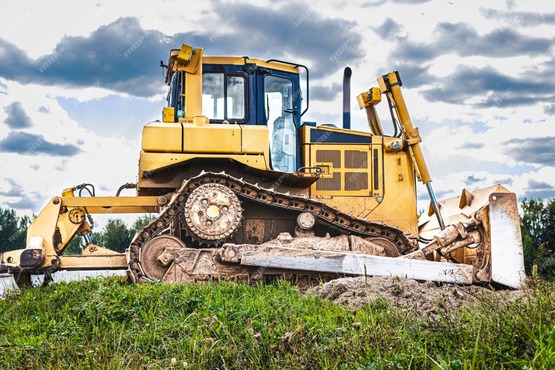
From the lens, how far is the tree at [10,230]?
34.0m

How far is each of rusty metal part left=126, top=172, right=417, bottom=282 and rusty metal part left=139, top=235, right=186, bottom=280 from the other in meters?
0.05

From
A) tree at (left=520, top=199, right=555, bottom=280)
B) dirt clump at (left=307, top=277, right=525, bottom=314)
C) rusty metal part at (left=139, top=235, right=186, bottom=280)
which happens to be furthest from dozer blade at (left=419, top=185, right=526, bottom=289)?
tree at (left=520, top=199, right=555, bottom=280)

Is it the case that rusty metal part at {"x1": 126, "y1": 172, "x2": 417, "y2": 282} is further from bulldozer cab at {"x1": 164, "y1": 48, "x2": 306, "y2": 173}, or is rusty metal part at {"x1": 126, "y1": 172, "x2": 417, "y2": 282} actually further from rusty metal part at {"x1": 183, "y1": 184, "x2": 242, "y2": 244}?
bulldozer cab at {"x1": 164, "y1": 48, "x2": 306, "y2": 173}

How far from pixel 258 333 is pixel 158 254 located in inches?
193

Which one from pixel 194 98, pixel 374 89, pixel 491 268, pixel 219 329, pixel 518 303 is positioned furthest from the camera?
pixel 374 89

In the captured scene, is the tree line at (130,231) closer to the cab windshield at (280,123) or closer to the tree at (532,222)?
the tree at (532,222)

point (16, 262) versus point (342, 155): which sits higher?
point (342, 155)

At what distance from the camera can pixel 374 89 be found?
1242 centimetres

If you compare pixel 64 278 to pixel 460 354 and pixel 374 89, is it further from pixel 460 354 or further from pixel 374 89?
pixel 460 354

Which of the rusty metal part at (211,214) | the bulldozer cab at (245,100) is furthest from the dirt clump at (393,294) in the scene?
the bulldozer cab at (245,100)

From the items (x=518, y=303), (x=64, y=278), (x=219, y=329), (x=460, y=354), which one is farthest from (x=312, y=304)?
(x=64, y=278)

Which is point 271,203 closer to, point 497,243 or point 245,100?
point 245,100

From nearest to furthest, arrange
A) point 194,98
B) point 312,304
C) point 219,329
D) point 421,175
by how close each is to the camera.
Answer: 1. point 219,329
2. point 312,304
3. point 194,98
4. point 421,175

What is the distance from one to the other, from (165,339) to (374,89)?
746cm
